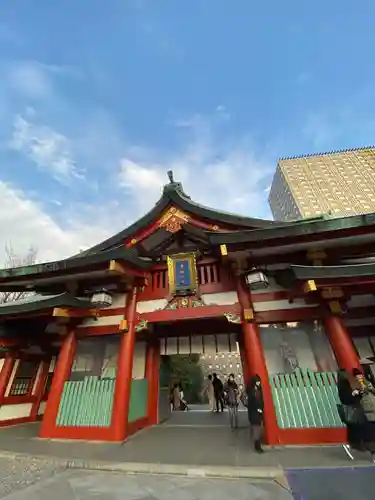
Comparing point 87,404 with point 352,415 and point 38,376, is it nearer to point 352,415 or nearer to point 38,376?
point 38,376

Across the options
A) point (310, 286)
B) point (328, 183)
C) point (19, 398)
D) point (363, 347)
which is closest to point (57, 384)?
point (19, 398)

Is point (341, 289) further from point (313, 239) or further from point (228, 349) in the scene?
point (228, 349)

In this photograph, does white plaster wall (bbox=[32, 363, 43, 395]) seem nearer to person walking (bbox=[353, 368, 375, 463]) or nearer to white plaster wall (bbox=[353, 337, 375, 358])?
person walking (bbox=[353, 368, 375, 463])

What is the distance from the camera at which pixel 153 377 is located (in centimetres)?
1059

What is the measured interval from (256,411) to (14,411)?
9.92m

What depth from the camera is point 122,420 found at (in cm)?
759

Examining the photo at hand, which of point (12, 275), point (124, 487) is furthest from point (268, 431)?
point (12, 275)

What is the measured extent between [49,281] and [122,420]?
5095 millimetres

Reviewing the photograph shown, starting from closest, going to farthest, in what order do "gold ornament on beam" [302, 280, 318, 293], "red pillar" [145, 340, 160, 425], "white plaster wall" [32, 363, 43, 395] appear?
"gold ornament on beam" [302, 280, 318, 293] < "red pillar" [145, 340, 160, 425] < "white plaster wall" [32, 363, 43, 395]

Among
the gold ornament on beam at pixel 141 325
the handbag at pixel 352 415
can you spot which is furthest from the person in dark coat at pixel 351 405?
the gold ornament on beam at pixel 141 325

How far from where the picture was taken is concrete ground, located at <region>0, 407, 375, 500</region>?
4262 mm

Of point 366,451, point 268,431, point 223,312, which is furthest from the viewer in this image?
point 223,312

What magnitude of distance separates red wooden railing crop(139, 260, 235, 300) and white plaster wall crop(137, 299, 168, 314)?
0.43ft

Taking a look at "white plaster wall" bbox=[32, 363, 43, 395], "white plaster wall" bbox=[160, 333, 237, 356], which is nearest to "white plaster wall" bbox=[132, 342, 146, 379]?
"white plaster wall" bbox=[160, 333, 237, 356]
